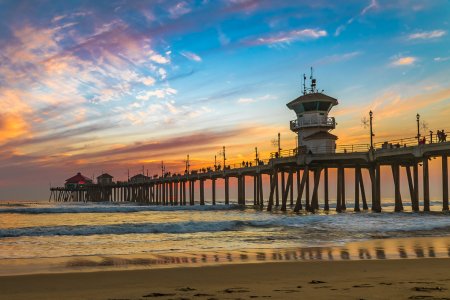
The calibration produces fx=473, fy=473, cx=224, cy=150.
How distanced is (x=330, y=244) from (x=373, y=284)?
9694 millimetres

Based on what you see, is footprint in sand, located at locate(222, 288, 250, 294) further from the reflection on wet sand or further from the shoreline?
the reflection on wet sand

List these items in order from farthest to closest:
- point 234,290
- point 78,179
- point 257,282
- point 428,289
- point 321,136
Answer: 1. point 78,179
2. point 321,136
3. point 257,282
4. point 234,290
5. point 428,289

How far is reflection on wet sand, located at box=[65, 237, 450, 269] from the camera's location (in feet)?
42.6

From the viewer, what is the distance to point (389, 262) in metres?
12.2

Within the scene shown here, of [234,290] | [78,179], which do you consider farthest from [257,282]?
[78,179]

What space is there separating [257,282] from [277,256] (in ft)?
16.6

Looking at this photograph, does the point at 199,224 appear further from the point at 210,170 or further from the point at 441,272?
the point at 210,170

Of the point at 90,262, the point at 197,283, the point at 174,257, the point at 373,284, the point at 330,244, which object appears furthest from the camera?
the point at 330,244

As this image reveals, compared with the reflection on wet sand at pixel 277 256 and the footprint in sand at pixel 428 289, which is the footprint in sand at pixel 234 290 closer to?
the footprint in sand at pixel 428 289

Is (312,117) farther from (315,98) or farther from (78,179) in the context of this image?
(78,179)

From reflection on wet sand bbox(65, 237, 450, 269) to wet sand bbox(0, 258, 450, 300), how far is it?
1.23 m

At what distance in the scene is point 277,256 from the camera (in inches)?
564

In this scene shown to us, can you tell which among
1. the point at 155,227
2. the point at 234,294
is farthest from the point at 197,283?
the point at 155,227

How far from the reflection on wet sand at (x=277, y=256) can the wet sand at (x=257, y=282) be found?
1235 mm
